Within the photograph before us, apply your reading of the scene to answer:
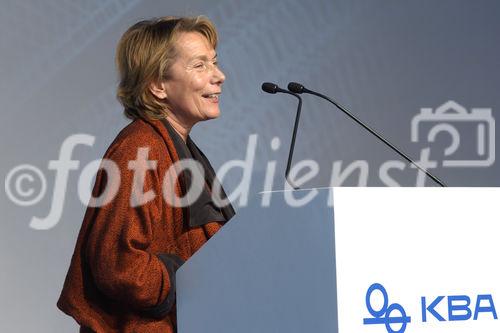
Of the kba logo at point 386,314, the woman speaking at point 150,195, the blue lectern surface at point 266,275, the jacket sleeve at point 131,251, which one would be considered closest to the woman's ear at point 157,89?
the woman speaking at point 150,195

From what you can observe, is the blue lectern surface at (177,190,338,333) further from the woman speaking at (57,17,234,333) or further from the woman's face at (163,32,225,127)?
the woman's face at (163,32,225,127)

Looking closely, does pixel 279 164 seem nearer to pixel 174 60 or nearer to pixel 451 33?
pixel 451 33

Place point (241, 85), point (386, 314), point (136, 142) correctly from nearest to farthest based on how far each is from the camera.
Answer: point (386, 314) → point (136, 142) → point (241, 85)

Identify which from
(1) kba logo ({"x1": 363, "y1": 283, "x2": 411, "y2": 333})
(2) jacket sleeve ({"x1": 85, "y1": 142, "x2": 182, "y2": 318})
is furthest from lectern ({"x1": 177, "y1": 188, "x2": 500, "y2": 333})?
(2) jacket sleeve ({"x1": 85, "y1": 142, "x2": 182, "y2": 318})

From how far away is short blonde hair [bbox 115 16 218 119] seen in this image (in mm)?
1880

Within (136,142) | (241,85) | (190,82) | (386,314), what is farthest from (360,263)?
(241,85)

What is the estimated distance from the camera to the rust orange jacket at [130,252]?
1.58 meters

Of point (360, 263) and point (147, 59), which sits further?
point (147, 59)

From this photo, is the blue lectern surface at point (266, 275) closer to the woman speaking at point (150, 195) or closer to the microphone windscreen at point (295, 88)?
the woman speaking at point (150, 195)

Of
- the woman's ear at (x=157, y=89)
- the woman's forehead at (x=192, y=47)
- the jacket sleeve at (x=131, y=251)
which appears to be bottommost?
the jacket sleeve at (x=131, y=251)

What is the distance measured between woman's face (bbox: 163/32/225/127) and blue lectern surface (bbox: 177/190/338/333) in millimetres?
433

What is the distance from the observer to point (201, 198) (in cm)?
178

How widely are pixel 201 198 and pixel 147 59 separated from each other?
33 centimetres

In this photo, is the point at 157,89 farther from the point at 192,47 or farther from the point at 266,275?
the point at 266,275
